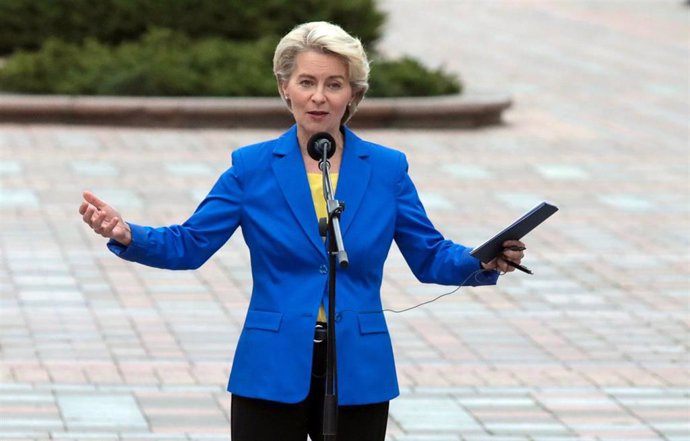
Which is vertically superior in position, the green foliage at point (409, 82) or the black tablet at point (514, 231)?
the black tablet at point (514, 231)

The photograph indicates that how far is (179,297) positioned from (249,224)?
502cm

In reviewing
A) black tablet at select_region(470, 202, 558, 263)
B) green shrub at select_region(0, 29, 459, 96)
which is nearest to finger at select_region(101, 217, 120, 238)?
black tablet at select_region(470, 202, 558, 263)

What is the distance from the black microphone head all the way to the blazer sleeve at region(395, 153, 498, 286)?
1.00ft

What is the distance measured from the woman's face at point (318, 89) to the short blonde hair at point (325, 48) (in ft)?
0.05

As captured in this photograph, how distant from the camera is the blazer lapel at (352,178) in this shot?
4148 mm

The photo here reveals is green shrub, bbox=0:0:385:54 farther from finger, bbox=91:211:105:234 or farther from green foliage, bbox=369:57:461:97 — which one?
finger, bbox=91:211:105:234

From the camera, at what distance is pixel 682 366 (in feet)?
26.0

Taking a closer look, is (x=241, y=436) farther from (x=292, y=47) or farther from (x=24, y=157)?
(x=24, y=157)

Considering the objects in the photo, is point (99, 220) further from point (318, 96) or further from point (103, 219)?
point (318, 96)

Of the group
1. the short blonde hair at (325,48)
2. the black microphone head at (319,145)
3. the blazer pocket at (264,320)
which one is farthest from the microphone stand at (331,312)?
the short blonde hair at (325,48)

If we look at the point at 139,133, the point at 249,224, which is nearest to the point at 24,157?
the point at 139,133

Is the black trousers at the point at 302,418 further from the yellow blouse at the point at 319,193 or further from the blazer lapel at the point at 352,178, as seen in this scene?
the blazer lapel at the point at 352,178

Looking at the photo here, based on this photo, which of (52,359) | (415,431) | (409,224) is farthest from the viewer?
(52,359)

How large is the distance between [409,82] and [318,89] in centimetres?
1255
